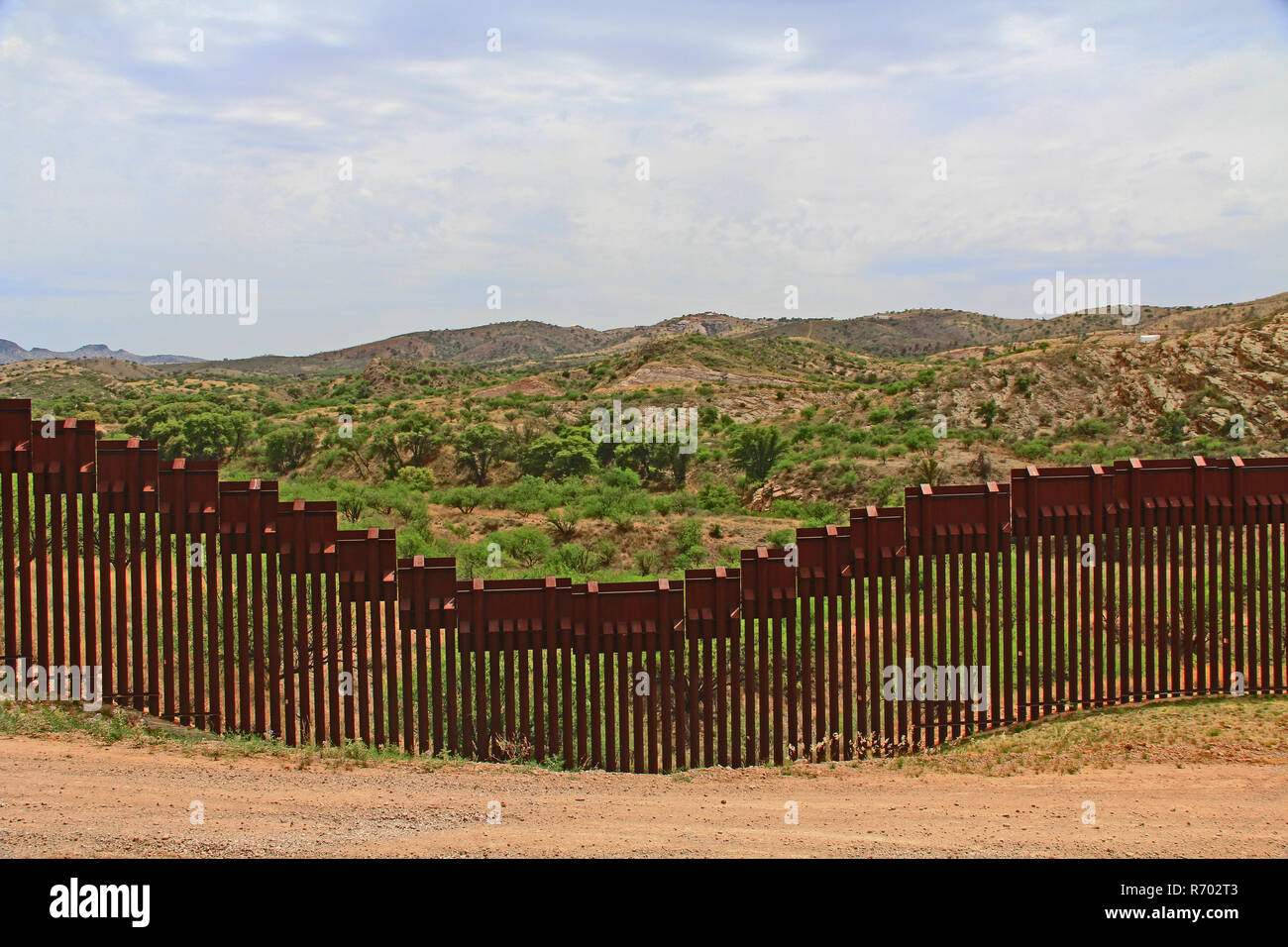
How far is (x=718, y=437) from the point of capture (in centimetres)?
3944

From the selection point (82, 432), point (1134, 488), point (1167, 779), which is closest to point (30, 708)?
point (82, 432)

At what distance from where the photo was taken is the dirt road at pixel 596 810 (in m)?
5.23

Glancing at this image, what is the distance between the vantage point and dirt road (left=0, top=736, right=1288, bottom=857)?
523cm

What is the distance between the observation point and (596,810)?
237 inches

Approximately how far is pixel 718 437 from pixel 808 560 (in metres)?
31.8
